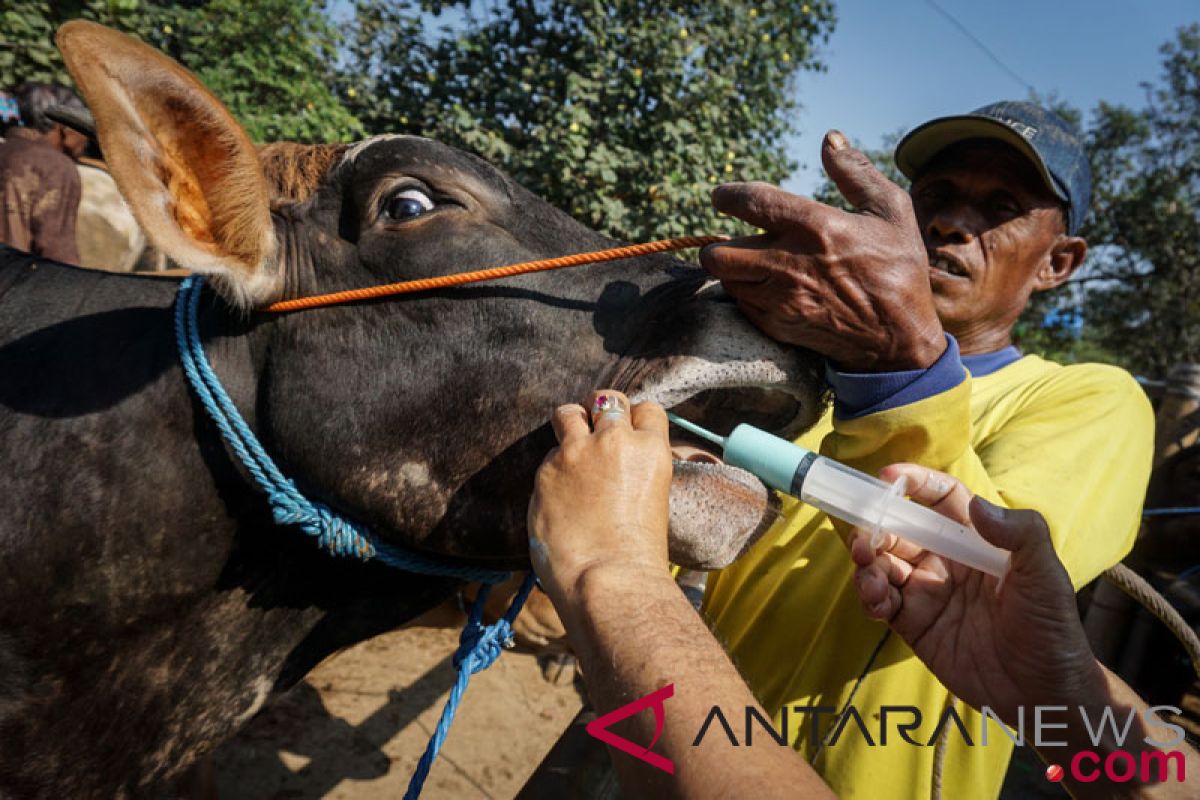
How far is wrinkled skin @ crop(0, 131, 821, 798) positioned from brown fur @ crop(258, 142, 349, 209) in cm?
3

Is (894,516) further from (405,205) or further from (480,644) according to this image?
(405,205)

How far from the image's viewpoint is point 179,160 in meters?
1.63

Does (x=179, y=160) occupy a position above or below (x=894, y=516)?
below

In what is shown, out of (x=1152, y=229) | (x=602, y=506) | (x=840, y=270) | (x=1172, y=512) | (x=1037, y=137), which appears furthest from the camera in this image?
(x=1152, y=229)

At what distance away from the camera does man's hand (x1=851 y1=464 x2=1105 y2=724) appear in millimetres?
1329

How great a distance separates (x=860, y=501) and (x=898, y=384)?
256mm

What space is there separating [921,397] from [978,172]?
165cm

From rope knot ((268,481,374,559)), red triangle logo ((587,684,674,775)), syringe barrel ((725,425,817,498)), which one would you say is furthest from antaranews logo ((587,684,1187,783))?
rope knot ((268,481,374,559))

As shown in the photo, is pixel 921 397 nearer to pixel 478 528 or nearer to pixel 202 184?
pixel 478 528

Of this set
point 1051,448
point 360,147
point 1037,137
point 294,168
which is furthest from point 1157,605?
point 294,168

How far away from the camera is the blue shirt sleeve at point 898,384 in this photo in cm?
145

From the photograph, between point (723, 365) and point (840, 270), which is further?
point (723, 365)

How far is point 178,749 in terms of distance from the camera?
1.81m

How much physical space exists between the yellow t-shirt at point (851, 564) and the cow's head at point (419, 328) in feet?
1.44
